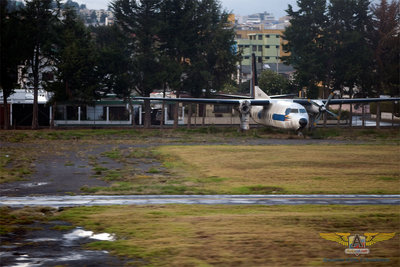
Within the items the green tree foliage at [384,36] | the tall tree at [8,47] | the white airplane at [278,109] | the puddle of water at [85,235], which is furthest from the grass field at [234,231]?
the green tree foliage at [384,36]

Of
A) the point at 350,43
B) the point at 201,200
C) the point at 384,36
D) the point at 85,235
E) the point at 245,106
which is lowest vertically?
the point at 201,200

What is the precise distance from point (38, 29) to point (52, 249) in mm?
54170

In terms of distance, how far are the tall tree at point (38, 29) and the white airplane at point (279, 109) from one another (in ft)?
51.6

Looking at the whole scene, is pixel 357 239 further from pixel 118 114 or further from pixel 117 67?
pixel 118 114

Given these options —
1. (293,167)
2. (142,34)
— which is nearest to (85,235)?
(293,167)

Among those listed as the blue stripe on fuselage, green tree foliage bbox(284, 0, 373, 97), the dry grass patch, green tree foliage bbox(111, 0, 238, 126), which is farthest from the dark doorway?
green tree foliage bbox(284, 0, 373, 97)

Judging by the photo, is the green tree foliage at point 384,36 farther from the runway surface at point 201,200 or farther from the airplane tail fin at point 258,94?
the runway surface at point 201,200

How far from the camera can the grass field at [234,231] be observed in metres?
12.4

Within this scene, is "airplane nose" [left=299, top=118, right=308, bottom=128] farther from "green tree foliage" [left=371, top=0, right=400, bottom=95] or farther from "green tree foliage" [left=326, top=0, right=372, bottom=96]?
"green tree foliage" [left=371, top=0, right=400, bottom=95]

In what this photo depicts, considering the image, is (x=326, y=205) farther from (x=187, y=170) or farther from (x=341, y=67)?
(x=341, y=67)

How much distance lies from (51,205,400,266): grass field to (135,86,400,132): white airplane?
35525 mm

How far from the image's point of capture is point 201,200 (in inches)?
867

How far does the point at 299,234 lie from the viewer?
1472 centimetres

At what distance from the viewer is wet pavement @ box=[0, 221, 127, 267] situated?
1196 cm
